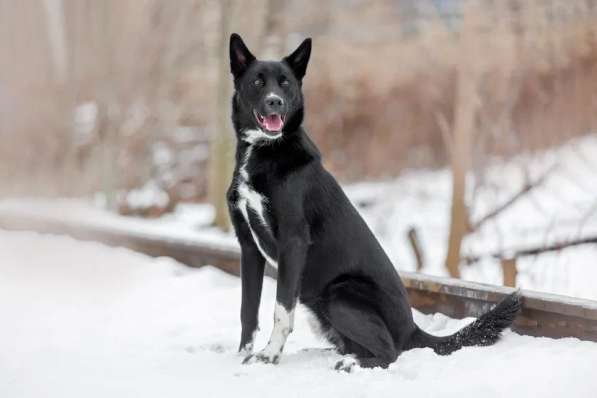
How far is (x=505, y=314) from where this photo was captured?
3518mm

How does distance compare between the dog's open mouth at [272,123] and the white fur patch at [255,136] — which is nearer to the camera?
the dog's open mouth at [272,123]

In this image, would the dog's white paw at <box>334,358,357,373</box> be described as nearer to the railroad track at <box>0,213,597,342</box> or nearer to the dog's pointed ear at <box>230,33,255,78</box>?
the railroad track at <box>0,213,597,342</box>

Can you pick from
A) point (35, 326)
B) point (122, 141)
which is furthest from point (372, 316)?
point (122, 141)

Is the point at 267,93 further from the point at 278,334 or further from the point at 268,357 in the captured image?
the point at 268,357

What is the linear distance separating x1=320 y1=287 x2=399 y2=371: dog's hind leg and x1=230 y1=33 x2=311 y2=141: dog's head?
80 centimetres

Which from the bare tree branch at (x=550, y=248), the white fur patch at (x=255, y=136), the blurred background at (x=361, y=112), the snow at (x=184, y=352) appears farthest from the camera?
the blurred background at (x=361, y=112)

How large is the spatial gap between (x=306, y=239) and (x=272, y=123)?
0.54 metres

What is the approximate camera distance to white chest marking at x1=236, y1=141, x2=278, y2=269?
353cm

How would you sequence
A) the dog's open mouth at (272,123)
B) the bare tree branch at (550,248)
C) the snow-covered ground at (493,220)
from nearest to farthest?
the dog's open mouth at (272,123) < the bare tree branch at (550,248) < the snow-covered ground at (493,220)

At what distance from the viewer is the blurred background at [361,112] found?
9180 mm

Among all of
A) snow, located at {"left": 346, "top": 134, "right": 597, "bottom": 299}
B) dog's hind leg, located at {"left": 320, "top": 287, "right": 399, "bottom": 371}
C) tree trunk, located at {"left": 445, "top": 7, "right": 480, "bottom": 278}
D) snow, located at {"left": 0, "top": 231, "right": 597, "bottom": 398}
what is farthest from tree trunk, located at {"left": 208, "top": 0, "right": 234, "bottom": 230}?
dog's hind leg, located at {"left": 320, "top": 287, "right": 399, "bottom": 371}

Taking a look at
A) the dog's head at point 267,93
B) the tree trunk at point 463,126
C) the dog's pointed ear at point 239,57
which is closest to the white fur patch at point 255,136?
the dog's head at point 267,93

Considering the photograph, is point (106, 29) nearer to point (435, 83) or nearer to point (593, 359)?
point (435, 83)

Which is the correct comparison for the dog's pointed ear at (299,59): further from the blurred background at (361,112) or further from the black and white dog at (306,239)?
the blurred background at (361,112)
